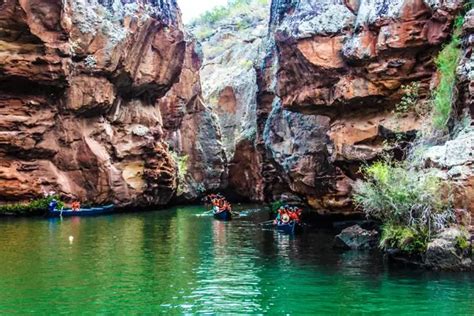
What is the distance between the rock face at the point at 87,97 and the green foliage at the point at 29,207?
695mm

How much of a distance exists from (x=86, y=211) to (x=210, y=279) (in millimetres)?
Result: 24507

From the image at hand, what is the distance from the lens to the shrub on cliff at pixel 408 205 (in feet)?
54.3

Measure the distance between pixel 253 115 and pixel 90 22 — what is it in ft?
68.8

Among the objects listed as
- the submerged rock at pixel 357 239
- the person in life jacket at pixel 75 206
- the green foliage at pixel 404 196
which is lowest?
the submerged rock at pixel 357 239

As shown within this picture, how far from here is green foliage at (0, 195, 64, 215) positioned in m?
37.7

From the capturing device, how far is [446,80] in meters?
20.7

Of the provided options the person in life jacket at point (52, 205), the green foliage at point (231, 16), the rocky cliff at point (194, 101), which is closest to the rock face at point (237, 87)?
the green foliage at point (231, 16)

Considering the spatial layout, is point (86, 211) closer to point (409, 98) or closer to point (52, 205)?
point (52, 205)

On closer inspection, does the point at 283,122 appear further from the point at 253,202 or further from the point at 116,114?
the point at 253,202

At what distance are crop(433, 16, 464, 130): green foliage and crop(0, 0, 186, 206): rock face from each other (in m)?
24.6

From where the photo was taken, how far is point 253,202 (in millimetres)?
62719

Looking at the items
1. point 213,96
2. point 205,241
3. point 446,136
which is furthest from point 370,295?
point 213,96

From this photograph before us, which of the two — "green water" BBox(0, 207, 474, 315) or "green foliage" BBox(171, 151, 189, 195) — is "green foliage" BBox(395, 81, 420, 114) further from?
"green foliage" BBox(171, 151, 189, 195)

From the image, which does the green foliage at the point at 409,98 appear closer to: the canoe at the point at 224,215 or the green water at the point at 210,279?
the green water at the point at 210,279
